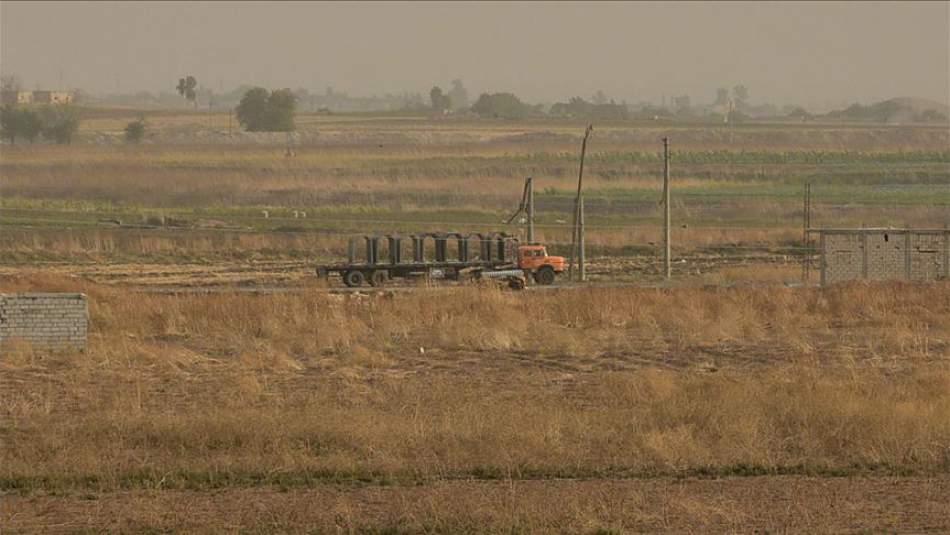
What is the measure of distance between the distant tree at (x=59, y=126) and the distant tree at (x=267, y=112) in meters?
18.6

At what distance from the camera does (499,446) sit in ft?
63.5

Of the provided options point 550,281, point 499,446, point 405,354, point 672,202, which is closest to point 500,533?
point 499,446

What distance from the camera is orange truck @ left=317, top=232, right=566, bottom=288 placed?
45938 millimetres

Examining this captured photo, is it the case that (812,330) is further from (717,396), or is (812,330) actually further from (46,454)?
(46,454)

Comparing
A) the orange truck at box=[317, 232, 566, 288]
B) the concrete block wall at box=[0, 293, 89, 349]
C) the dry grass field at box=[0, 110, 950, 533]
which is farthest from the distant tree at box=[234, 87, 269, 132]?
the concrete block wall at box=[0, 293, 89, 349]

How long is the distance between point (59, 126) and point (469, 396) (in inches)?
4365

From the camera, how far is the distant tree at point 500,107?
612ft

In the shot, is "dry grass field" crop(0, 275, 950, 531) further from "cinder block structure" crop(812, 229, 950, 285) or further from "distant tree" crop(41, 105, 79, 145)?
"distant tree" crop(41, 105, 79, 145)

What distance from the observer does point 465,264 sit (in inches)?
1825

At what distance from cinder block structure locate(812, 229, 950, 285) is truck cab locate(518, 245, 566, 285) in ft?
26.9

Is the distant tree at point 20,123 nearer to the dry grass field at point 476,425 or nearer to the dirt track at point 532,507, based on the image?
the dry grass field at point 476,425

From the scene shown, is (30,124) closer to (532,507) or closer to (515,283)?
(515,283)

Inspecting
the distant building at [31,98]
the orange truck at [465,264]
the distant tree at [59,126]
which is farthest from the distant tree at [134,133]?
the orange truck at [465,264]

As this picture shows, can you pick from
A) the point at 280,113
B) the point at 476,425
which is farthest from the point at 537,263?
the point at 280,113
